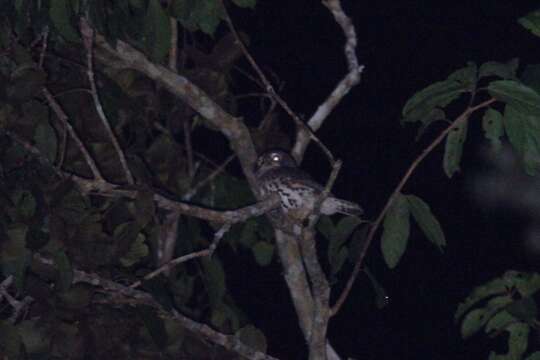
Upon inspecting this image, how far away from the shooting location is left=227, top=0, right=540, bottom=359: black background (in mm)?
5707

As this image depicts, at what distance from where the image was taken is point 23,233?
118 inches

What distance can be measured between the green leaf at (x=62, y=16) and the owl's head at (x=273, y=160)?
3.76 ft

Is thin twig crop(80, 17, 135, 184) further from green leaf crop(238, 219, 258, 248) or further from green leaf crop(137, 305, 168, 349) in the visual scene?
green leaf crop(238, 219, 258, 248)

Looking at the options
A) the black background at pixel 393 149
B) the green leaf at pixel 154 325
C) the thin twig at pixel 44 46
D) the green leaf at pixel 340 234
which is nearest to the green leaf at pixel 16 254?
the green leaf at pixel 154 325

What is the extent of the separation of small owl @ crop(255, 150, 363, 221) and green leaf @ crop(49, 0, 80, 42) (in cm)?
105

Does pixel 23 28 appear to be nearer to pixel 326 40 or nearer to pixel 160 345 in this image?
pixel 160 345

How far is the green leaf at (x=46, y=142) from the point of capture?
3217mm

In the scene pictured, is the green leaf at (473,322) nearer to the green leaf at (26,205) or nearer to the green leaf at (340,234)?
the green leaf at (340,234)

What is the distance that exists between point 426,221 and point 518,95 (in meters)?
0.52

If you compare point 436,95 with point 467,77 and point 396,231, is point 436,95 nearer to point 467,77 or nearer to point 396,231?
point 467,77

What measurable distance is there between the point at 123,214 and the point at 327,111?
73 centimetres

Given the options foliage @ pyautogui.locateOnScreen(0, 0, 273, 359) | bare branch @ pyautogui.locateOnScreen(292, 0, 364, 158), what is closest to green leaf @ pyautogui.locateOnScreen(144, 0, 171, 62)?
foliage @ pyautogui.locateOnScreen(0, 0, 273, 359)

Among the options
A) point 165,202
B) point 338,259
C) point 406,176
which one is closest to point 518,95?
point 406,176

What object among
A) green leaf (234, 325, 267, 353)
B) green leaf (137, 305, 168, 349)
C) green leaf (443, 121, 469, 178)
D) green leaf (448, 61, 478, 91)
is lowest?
green leaf (234, 325, 267, 353)
